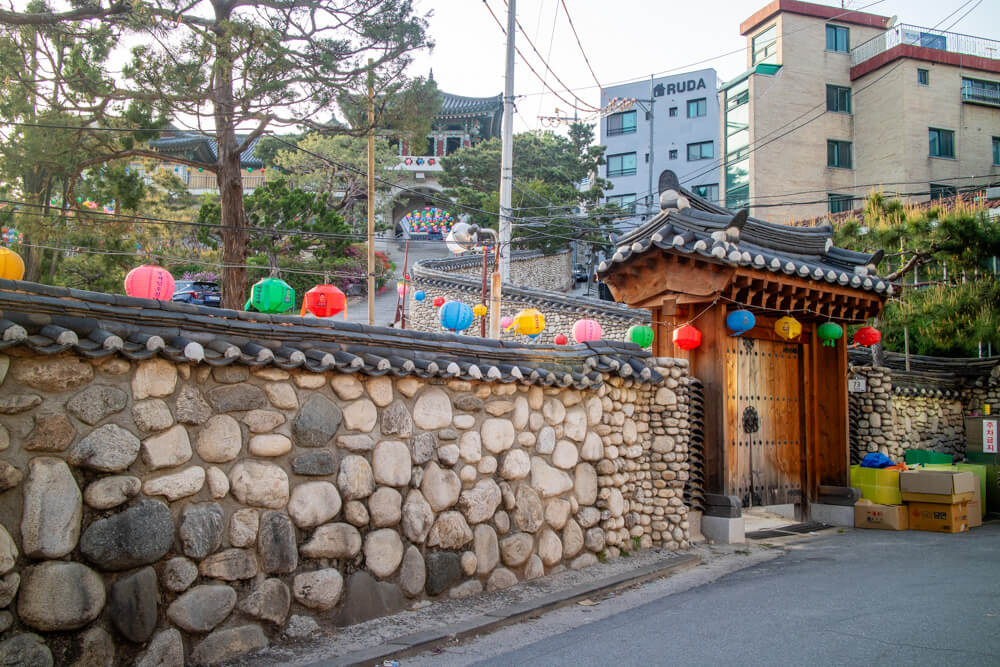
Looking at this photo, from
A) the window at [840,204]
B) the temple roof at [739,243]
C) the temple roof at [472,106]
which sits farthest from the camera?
the temple roof at [472,106]

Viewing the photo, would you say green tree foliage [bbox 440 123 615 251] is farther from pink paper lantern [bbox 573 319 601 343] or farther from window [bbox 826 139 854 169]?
pink paper lantern [bbox 573 319 601 343]

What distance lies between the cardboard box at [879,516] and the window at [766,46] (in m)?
22.6

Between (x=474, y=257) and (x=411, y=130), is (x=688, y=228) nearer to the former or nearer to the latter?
(x=411, y=130)

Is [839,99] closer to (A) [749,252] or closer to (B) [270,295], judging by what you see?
(A) [749,252]

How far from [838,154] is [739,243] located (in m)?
22.4

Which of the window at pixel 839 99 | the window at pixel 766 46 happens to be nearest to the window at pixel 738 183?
the window at pixel 839 99

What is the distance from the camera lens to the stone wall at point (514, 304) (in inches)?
880

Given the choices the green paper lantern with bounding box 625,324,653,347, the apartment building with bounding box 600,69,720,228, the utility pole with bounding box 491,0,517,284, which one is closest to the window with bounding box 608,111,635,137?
the apartment building with bounding box 600,69,720,228

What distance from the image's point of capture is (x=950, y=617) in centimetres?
620

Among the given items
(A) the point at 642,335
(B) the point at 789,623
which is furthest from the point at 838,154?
(B) the point at 789,623

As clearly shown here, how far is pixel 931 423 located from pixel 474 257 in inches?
755

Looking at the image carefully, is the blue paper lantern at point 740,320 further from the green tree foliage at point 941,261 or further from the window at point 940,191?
the window at point 940,191

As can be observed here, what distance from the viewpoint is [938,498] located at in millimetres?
10625

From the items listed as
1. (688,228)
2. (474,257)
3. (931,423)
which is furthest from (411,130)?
(474,257)
